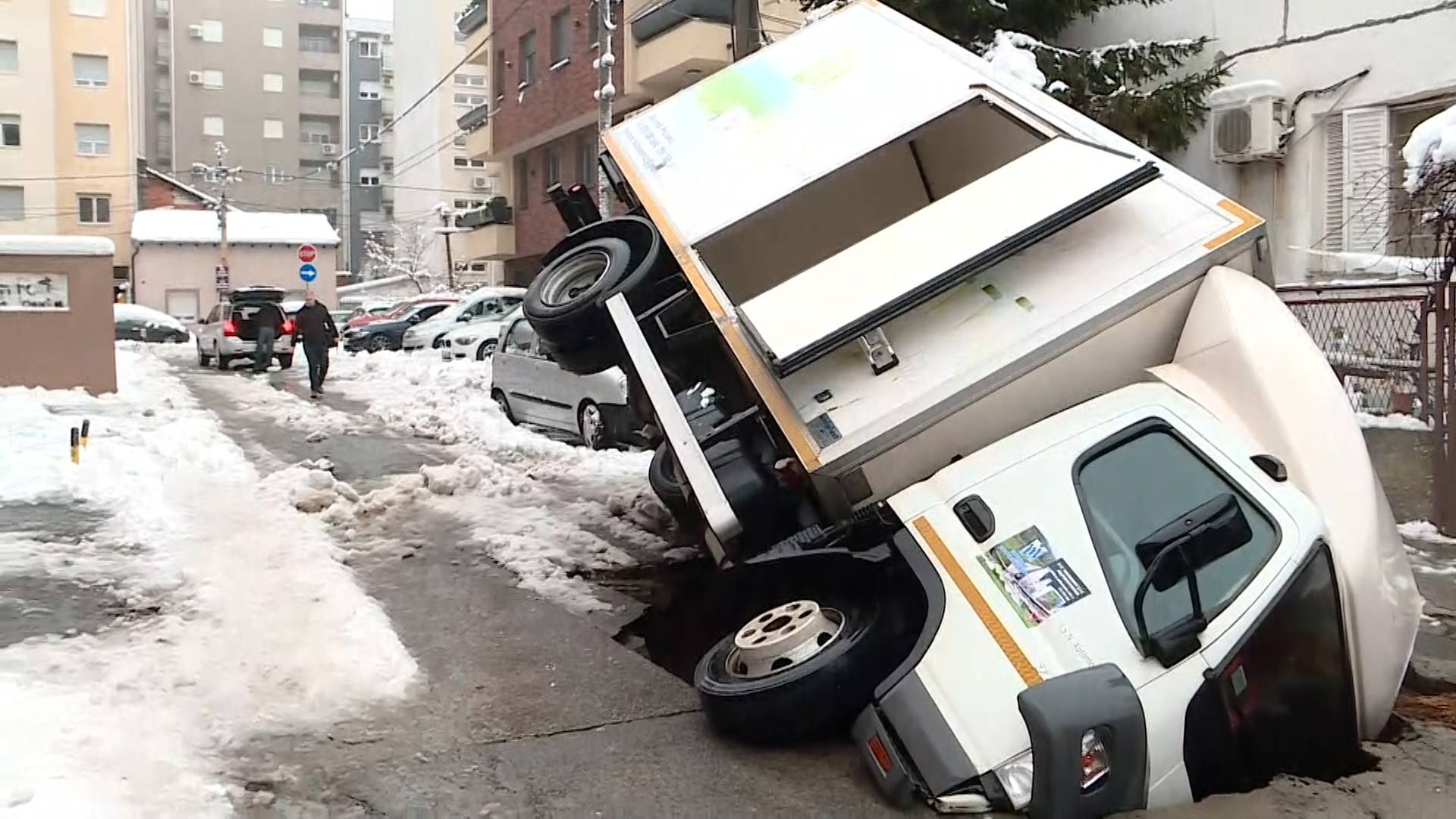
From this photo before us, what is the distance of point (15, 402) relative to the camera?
13.1 m

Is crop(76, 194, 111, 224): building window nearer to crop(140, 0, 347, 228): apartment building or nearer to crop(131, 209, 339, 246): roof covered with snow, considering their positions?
crop(131, 209, 339, 246): roof covered with snow

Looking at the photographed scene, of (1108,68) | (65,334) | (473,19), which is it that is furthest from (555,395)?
(473,19)

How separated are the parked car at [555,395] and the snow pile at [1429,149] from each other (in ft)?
20.1

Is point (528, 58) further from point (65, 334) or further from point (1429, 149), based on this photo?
point (1429, 149)

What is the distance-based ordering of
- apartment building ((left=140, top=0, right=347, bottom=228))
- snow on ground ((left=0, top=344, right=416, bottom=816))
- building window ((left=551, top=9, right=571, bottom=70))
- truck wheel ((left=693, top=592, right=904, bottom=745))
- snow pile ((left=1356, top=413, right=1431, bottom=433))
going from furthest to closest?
apartment building ((left=140, top=0, right=347, bottom=228)) < building window ((left=551, top=9, right=571, bottom=70)) < snow pile ((left=1356, top=413, right=1431, bottom=433)) < truck wheel ((left=693, top=592, right=904, bottom=745)) < snow on ground ((left=0, top=344, right=416, bottom=816))

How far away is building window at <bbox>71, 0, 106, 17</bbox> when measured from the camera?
54.9m

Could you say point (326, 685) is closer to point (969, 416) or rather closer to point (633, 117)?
point (969, 416)

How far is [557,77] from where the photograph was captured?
3216cm


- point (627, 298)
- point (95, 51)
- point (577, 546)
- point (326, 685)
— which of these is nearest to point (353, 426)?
point (577, 546)

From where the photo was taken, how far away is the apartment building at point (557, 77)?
24.5 meters

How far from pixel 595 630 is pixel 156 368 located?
19213mm

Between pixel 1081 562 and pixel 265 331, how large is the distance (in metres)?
20.4

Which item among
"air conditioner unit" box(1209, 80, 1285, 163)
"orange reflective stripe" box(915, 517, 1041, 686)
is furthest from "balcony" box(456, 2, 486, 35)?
"orange reflective stripe" box(915, 517, 1041, 686)

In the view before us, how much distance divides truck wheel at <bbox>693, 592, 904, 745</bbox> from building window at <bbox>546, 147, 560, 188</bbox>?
3116 centimetres
